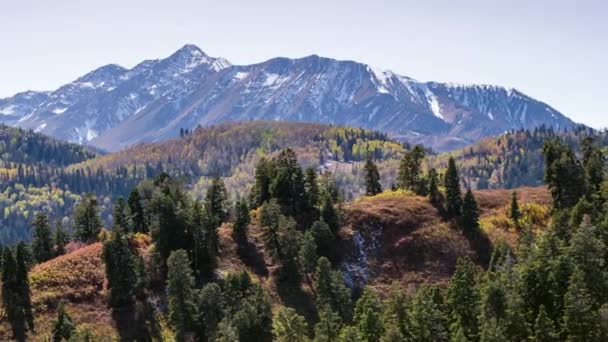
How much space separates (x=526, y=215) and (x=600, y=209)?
23855 millimetres

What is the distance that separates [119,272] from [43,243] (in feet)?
89.1

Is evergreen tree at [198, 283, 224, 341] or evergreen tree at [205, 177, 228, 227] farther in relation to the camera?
evergreen tree at [205, 177, 228, 227]

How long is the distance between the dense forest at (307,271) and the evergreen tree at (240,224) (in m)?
0.26

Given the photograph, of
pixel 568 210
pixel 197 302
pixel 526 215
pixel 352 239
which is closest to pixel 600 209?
pixel 568 210

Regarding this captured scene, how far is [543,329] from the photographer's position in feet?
231

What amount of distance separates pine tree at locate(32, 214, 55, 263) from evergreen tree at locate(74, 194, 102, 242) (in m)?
6.79

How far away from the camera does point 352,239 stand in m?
127

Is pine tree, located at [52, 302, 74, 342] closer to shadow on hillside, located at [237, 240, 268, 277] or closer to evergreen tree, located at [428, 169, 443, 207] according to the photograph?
shadow on hillside, located at [237, 240, 268, 277]

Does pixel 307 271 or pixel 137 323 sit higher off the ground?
pixel 307 271

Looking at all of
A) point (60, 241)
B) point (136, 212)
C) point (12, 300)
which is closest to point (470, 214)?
point (136, 212)

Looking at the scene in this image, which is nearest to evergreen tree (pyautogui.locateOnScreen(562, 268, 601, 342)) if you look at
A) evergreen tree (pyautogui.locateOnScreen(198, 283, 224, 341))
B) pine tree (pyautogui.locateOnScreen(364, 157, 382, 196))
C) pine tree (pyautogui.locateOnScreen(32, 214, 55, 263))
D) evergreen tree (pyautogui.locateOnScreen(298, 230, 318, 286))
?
evergreen tree (pyautogui.locateOnScreen(198, 283, 224, 341))

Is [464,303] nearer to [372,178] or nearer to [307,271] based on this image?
[307,271]

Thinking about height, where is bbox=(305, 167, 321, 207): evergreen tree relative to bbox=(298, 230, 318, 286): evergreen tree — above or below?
above

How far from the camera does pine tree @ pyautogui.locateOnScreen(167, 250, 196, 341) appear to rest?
319 feet
